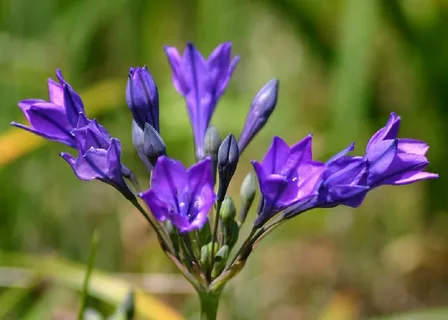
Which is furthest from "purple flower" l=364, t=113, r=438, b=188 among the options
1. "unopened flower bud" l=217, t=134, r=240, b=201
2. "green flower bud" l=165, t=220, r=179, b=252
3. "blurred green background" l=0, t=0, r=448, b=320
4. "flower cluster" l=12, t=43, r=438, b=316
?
"blurred green background" l=0, t=0, r=448, b=320

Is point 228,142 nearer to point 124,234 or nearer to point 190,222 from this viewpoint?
point 190,222

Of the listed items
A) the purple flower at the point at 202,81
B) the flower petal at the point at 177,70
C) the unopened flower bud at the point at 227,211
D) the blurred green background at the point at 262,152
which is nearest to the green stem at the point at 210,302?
the unopened flower bud at the point at 227,211

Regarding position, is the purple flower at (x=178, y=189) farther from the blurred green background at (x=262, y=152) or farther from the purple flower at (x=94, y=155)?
the blurred green background at (x=262, y=152)

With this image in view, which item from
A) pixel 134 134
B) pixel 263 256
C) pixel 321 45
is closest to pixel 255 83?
pixel 321 45

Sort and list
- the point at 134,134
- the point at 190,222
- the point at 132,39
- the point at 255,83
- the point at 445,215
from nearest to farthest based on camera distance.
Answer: the point at 190,222, the point at 134,134, the point at 445,215, the point at 132,39, the point at 255,83

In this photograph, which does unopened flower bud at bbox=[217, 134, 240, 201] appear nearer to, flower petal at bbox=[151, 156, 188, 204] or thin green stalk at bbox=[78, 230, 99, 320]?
flower petal at bbox=[151, 156, 188, 204]

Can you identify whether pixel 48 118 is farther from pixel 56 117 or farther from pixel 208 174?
pixel 208 174
